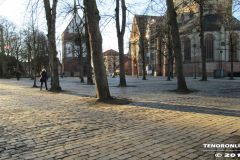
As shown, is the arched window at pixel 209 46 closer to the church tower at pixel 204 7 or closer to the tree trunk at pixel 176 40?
the church tower at pixel 204 7

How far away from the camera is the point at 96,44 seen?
8.83 meters

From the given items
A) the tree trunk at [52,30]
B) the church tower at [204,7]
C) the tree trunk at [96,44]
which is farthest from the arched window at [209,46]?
the tree trunk at [96,44]

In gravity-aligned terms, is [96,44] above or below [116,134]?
above

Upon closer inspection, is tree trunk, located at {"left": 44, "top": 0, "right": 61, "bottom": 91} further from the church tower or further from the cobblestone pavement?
the cobblestone pavement

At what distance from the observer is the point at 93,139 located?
4000mm

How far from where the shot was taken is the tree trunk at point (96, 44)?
28.5ft

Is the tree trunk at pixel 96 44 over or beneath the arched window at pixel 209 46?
beneath

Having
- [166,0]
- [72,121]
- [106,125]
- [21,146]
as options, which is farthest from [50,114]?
[166,0]

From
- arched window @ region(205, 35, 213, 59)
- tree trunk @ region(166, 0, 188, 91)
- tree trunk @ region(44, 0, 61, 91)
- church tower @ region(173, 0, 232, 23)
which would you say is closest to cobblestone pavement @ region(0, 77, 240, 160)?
tree trunk @ region(166, 0, 188, 91)

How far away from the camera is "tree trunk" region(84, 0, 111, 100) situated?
870 centimetres

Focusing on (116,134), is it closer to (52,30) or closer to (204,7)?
(52,30)

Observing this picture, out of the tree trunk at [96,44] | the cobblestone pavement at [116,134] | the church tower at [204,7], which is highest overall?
the church tower at [204,7]

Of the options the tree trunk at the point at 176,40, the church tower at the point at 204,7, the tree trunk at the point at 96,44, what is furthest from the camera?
the church tower at the point at 204,7

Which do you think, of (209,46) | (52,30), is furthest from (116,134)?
(209,46)
